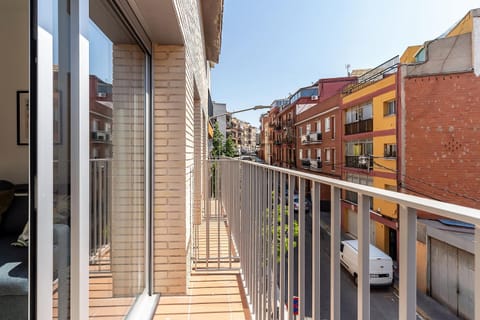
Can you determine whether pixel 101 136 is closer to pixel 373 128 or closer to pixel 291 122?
pixel 373 128

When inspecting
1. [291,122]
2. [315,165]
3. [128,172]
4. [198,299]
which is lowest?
[198,299]

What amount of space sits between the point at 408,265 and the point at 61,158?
0.89 m

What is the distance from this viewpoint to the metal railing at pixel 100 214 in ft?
3.82

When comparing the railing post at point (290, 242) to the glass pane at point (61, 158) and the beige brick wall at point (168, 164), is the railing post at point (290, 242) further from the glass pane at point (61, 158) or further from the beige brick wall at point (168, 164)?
the beige brick wall at point (168, 164)

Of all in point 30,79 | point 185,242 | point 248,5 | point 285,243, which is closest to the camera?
point 30,79

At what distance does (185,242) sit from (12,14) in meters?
1.80

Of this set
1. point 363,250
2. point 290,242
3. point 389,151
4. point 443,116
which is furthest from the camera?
point 389,151

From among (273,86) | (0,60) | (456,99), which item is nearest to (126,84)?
(0,60)

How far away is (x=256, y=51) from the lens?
57.8 feet

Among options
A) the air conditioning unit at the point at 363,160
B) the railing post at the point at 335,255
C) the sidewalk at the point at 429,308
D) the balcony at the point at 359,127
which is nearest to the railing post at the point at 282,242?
the railing post at the point at 335,255

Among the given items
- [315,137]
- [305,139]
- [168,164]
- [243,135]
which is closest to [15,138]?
[168,164]

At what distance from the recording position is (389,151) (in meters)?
11.3

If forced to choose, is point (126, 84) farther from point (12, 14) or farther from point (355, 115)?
point (355, 115)

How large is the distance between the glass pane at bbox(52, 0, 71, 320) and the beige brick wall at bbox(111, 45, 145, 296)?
0.60m
